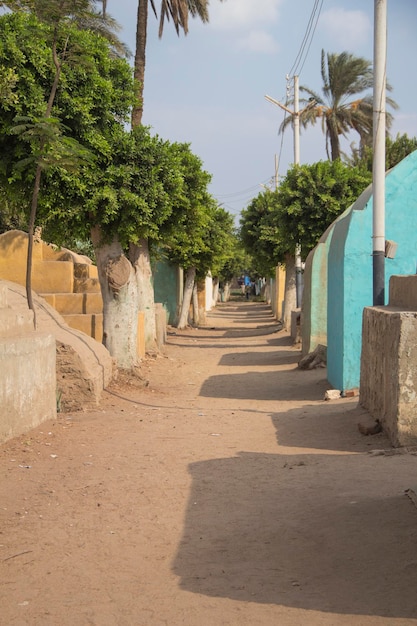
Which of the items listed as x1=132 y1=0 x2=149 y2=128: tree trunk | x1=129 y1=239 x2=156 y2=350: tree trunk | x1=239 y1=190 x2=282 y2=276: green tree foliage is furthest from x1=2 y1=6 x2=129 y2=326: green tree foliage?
x1=239 y1=190 x2=282 y2=276: green tree foliage

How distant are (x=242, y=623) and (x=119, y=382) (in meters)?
9.86

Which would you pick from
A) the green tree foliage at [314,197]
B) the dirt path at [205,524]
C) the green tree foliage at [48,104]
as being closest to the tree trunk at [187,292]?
the green tree foliage at [314,197]

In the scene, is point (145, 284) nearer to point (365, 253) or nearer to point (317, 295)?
point (317, 295)

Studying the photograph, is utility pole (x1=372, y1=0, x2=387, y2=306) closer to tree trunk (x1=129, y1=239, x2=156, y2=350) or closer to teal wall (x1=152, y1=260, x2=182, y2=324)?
tree trunk (x1=129, y1=239, x2=156, y2=350)

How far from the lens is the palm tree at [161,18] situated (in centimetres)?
1894

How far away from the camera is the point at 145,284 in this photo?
20.2 meters

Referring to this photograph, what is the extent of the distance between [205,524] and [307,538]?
0.86 metres

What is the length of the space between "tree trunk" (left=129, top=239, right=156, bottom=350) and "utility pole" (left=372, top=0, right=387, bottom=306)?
27.0 feet

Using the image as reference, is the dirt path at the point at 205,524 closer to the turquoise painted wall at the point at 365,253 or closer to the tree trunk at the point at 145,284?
the turquoise painted wall at the point at 365,253

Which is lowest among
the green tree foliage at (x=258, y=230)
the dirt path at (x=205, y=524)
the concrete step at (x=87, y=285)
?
the dirt path at (x=205, y=524)

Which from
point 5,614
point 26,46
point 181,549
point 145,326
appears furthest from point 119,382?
point 5,614

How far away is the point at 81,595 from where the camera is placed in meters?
4.38

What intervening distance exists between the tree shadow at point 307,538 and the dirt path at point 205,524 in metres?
0.01

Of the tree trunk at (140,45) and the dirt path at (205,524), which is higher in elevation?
the tree trunk at (140,45)
